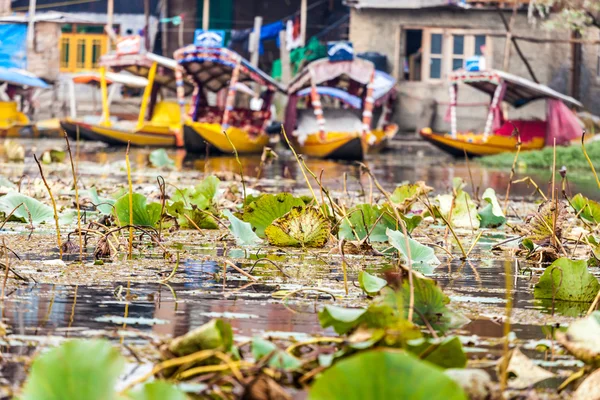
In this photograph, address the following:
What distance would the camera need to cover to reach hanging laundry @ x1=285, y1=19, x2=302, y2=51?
83.1 ft

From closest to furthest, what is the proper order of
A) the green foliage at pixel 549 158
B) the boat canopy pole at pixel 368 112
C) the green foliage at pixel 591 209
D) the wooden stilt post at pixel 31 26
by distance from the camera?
1. the green foliage at pixel 591 209
2. the green foliage at pixel 549 158
3. the boat canopy pole at pixel 368 112
4. the wooden stilt post at pixel 31 26

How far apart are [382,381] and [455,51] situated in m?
24.5

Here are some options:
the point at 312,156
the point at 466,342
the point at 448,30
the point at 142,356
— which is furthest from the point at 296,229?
the point at 448,30

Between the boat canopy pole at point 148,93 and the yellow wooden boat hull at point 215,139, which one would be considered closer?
the yellow wooden boat hull at point 215,139

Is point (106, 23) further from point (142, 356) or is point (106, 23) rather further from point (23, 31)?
point (142, 356)

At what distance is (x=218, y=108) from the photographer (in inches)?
886

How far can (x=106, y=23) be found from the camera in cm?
2817

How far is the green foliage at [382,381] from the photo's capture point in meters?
1.66

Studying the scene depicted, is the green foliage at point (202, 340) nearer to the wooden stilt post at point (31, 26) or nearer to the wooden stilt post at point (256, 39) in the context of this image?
the wooden stilt post at point (256, 39)

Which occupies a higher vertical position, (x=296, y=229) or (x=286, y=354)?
(x=286, y=354)

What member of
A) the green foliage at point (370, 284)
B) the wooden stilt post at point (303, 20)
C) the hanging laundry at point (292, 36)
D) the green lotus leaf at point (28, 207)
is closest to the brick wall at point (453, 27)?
the wooden stilt post at point (303, 20)

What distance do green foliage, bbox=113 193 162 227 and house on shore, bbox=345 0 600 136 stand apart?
20.0 m

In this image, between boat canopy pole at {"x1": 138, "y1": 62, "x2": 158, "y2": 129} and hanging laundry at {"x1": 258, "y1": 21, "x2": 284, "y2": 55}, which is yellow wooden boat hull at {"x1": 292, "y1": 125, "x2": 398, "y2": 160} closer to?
boat canopy pole at {"x1": 138, "y1": 62, "x2": 158, "y2": 129}

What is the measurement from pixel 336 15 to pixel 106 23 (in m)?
5.60
